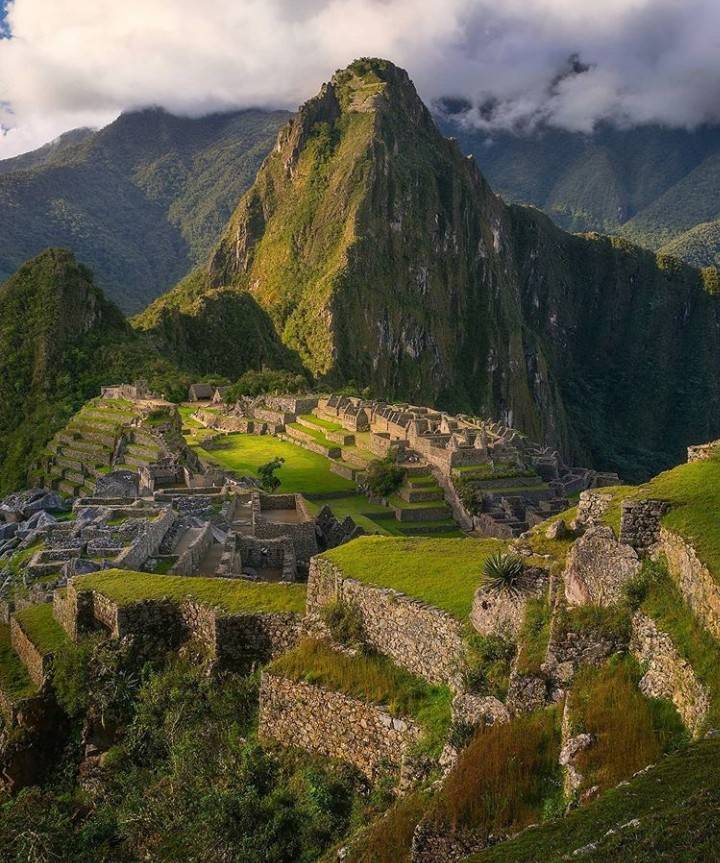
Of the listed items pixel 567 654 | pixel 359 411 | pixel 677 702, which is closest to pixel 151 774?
pixel 567 654

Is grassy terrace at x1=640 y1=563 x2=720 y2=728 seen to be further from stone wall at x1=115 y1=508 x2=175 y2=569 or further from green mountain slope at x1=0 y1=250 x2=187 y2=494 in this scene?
green mountain slope at x1=0 y1=250 x2=187 y2=494

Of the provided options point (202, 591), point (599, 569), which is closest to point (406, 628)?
point (599, 569)

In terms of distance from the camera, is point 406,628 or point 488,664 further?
point 406,628

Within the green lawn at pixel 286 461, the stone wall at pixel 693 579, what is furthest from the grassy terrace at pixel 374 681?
the green lawn at pixel 286 461

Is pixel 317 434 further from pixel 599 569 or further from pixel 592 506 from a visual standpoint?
pixel 599 569

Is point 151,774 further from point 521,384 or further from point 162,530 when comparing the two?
point 521,384

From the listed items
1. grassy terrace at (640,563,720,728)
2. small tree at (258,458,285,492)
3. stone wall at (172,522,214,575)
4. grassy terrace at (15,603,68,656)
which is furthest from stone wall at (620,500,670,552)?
small tree at (258,458,285,492)
